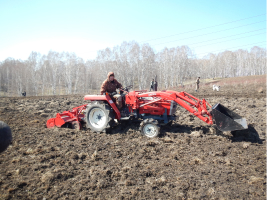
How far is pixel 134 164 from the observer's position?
4023mm

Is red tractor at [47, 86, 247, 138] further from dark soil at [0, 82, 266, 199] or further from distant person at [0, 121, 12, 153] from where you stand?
distant person at [0, 121, 12, 153]

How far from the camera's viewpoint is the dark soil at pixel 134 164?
3.09 meters

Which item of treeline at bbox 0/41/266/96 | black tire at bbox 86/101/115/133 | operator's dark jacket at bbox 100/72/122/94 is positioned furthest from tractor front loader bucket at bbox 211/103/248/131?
treeline at bbox 0/41/266/96

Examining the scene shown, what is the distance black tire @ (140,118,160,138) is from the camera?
18.8 feet

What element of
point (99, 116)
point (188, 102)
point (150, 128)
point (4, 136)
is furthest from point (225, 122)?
point (4, 136)

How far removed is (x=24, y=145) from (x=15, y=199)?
2417mm

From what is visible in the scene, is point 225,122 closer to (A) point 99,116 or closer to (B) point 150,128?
(B) point 150,128

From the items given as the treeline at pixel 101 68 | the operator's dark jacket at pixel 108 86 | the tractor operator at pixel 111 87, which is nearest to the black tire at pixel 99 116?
the tractor operator at pixel 111 87

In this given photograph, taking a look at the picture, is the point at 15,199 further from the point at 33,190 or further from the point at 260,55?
the point at 260,55

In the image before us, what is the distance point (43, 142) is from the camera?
17.4 feet

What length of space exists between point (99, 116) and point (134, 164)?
9.17ft

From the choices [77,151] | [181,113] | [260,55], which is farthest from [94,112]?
[260,55]

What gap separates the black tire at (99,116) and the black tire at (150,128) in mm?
1043

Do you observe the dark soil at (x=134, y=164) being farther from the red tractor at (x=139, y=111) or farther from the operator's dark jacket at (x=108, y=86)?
the operator's dark jacket at (x=108, y=86)
